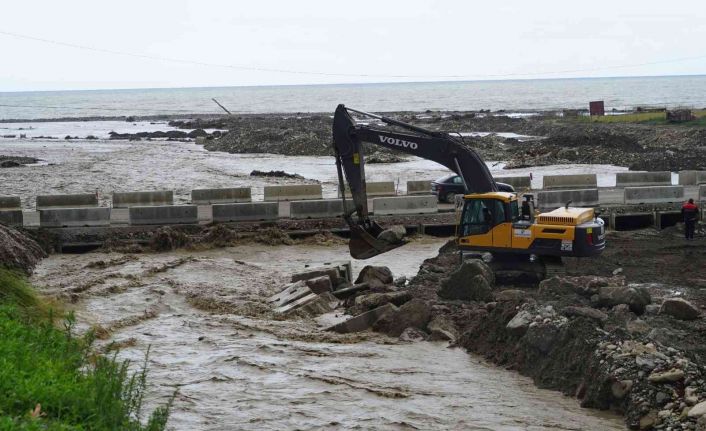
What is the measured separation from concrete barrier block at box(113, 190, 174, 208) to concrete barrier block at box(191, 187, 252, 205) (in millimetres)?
1070

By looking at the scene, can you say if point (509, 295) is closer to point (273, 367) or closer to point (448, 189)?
point (273, 367)

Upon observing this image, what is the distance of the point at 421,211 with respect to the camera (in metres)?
31.6

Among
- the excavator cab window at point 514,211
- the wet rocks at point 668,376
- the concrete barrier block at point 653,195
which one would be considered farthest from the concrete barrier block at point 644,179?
the wet rocks at point 668,376

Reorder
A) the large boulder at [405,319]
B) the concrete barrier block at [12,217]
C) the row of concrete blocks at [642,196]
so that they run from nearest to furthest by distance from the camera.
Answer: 1. the large boulder at [405,319]
2. the concrete barrier block at [12,217]
3. the row of concrete blocks at [642,196]

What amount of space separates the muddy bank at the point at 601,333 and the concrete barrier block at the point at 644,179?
1470 centimetres

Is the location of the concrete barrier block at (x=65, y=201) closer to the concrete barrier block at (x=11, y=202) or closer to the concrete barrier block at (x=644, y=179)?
the concrete barrier block at (x=11, y=202)

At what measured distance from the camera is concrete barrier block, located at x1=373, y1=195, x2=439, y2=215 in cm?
3138

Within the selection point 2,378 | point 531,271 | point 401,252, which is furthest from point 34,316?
point 401,252

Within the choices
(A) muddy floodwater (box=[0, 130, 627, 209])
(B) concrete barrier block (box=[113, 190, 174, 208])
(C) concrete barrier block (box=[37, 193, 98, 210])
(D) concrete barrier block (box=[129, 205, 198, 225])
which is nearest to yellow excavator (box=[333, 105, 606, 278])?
(D) concrete barrier block (box=[129, 205, 198, 225])

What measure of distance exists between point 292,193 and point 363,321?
16.3m

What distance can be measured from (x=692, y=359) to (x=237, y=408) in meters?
6.86

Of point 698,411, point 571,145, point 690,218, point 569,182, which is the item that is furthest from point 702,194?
point 571,145

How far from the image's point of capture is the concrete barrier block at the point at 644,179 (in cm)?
3741

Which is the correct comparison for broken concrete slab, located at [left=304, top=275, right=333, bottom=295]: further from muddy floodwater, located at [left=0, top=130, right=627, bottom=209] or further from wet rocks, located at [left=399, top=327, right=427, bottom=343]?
muddy floodwater, located at [left=0, top=130, right=627, bottom=209]
